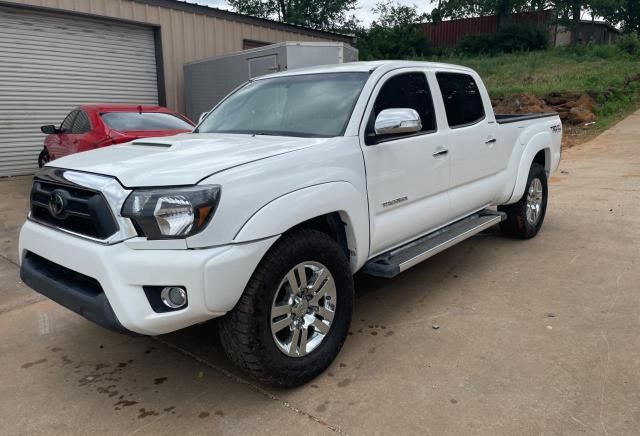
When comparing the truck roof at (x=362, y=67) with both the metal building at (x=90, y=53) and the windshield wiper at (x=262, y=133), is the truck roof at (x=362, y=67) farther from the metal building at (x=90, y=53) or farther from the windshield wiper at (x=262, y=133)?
the metal building at (x=90, y=53)

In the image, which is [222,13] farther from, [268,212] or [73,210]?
[268,212]

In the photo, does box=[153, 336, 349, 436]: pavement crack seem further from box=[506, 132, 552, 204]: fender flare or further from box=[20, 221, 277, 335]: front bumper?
box=[506, 132, 552, 204]: fender flare

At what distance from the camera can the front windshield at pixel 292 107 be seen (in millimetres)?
3578

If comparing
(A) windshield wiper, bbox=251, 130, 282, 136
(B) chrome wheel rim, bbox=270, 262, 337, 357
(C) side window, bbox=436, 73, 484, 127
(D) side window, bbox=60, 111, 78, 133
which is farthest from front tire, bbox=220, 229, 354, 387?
(D) side window, bbox=60, 111, 78, 133

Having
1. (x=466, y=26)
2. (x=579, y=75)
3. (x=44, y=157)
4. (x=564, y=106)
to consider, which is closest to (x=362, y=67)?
(x=44, y=157)

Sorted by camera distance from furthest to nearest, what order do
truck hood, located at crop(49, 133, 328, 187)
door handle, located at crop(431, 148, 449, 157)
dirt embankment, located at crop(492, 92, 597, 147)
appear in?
dirt embankment, located at crop(492, 92, 597, 147)
door handle, located at crop(431, 148, 449, 157)
truck hood, located at crop(49, 133, 328, 187)

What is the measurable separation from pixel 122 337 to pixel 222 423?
140cm

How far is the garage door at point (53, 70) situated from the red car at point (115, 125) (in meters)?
3.25

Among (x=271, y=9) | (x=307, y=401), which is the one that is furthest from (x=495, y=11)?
(x=307, y=401)

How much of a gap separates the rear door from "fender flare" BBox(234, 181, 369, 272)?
Answer: 1289 millimetres

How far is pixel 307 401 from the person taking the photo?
2.93 metres

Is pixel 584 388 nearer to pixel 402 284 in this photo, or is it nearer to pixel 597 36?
pixel 402 284

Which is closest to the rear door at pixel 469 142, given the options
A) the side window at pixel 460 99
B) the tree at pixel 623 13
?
the side window at pixel 460 99

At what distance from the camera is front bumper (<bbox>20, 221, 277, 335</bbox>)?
2510mm
